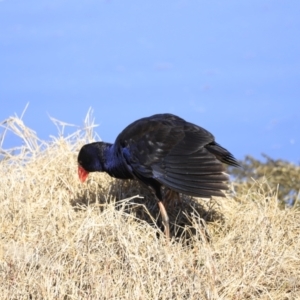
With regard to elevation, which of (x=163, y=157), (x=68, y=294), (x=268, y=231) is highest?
(x=163, y=157)

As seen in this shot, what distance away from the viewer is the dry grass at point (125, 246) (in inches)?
193

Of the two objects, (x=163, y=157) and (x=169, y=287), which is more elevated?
(x=163, y=157)

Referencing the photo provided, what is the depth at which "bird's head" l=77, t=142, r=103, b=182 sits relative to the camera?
676cm

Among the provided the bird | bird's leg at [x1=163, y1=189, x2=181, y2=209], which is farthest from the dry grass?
the bird

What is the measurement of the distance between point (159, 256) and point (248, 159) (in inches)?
237

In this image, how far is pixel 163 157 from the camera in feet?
20.0

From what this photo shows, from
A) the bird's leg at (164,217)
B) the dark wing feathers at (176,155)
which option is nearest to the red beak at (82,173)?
the dark wing feathers at (176,155)

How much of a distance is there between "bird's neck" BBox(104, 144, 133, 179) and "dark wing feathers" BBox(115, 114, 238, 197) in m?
0.11

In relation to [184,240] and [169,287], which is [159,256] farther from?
[184,240]

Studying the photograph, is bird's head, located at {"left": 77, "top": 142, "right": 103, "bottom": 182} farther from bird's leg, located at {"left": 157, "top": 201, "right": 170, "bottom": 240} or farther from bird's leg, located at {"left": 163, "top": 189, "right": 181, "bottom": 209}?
bird's leg, located at {"left": 157, "top": 201, "right": 170, "bottom": 240}

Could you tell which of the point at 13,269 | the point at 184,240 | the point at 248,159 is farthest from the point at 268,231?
the point at 248,159

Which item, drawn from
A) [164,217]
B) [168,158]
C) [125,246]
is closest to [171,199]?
[164,217]

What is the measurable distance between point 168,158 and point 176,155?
0.07 metres

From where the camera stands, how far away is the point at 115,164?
21.5 ft
